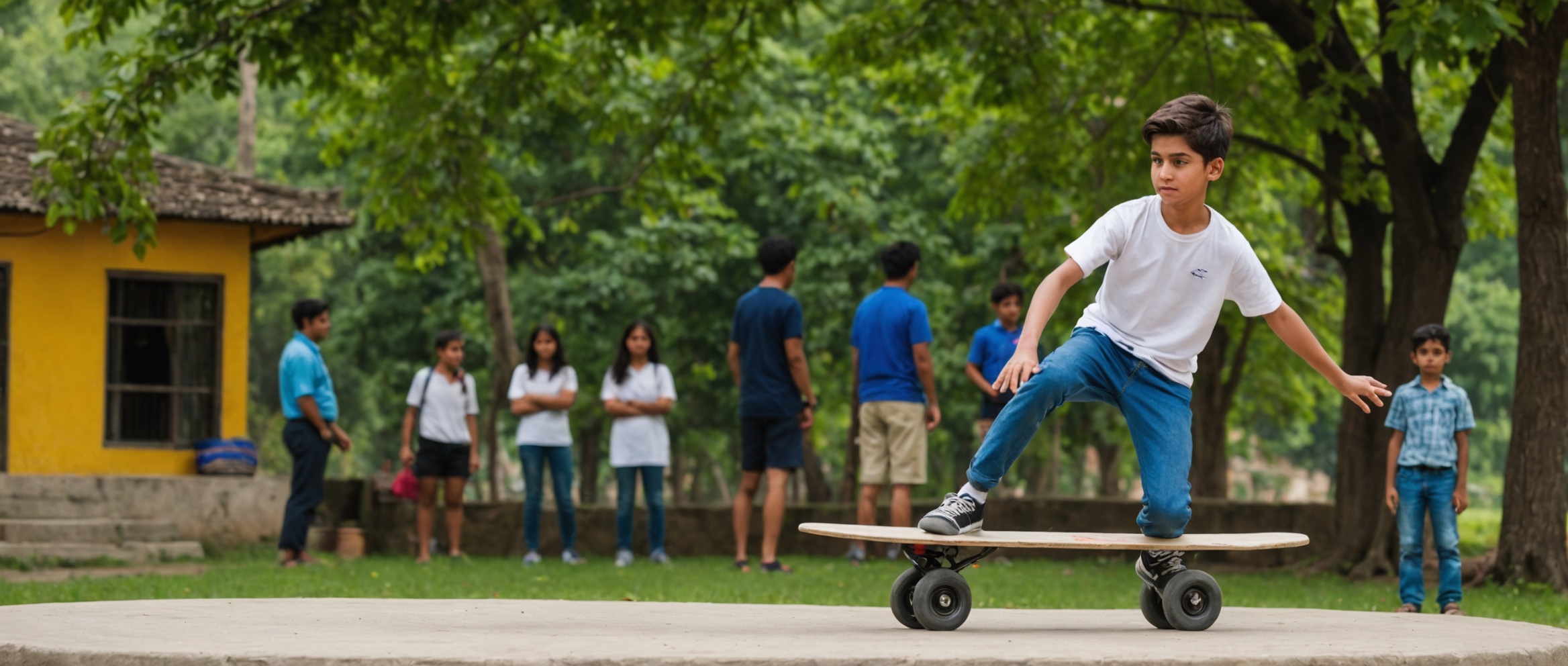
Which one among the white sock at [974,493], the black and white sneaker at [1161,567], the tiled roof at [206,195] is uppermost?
the tiled roof at [206,195]

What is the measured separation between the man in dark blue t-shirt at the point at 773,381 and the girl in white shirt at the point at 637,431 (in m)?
1.40

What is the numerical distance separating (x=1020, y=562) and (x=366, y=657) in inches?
397

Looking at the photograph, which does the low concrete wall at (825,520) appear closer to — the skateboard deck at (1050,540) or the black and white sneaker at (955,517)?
the skateboard deck at (1050,540)

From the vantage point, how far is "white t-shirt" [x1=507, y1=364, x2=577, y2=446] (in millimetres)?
13070

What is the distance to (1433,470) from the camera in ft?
27.7

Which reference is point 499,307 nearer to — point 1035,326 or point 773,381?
point 773,381

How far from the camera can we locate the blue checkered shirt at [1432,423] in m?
8.41

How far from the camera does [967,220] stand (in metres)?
24.0

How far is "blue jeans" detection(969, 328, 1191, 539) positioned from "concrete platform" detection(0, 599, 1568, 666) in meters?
0.51

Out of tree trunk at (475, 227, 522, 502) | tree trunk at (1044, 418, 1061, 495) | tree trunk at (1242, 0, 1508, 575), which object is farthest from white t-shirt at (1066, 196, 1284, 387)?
tree trunk at (1044, 418, 1061, 495)

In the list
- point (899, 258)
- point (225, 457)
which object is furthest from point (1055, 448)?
point (899, 258)

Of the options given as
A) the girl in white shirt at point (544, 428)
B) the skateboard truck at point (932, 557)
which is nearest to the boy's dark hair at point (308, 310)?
the girl in white shirt at point (544, 428)

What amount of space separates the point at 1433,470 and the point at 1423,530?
13.1 inches

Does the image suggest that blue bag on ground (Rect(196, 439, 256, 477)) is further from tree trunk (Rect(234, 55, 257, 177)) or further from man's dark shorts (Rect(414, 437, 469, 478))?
tree trunk (Rect(234, 55, 257, 177))
